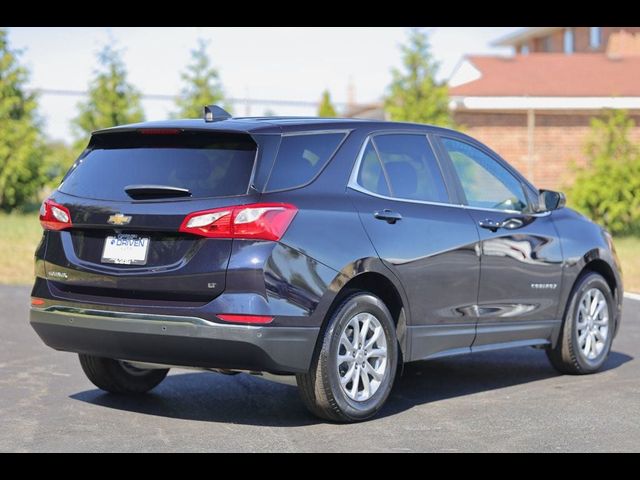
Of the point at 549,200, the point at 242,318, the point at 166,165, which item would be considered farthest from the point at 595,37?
the point at 242,318

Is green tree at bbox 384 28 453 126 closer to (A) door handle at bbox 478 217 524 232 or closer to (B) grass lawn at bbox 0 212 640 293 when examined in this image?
(B) grass lawn at bbox 0 212 640 293

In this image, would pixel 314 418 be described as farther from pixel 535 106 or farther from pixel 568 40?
pixel 568 40

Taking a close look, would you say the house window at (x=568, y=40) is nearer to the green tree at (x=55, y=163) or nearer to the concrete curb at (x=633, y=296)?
the green tree at (x=55, y=163)

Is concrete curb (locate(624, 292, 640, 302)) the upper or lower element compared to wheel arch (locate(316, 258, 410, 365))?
lower

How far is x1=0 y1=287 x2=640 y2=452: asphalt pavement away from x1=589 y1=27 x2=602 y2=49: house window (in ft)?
138

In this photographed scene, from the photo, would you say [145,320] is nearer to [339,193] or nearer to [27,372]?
[339,193]

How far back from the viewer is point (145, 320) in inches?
259

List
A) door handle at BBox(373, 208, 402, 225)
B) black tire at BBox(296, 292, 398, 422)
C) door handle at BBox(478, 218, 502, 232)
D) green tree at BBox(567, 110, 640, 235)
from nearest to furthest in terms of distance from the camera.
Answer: black tire at BBox(296, 292, 398, 422) → door handle at BBox(373, 208, 402, 225) → door handle at BBox(478, 218, 502, 232) → green tree at BBox(567, 110, 640, 235)

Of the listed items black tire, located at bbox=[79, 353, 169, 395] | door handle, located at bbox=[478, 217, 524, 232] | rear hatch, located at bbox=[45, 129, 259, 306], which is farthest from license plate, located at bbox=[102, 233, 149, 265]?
door handle, located at bbox=[478, 217, 524, 232]

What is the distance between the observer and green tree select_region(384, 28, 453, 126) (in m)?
27.0

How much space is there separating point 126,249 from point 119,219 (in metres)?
0.17

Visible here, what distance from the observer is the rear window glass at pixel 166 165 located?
6664 millimetres

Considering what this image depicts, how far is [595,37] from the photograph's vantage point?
50188mm

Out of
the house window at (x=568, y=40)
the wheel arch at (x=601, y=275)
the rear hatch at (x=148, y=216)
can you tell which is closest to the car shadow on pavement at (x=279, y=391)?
the wheel arch at (x=601, y=275)
